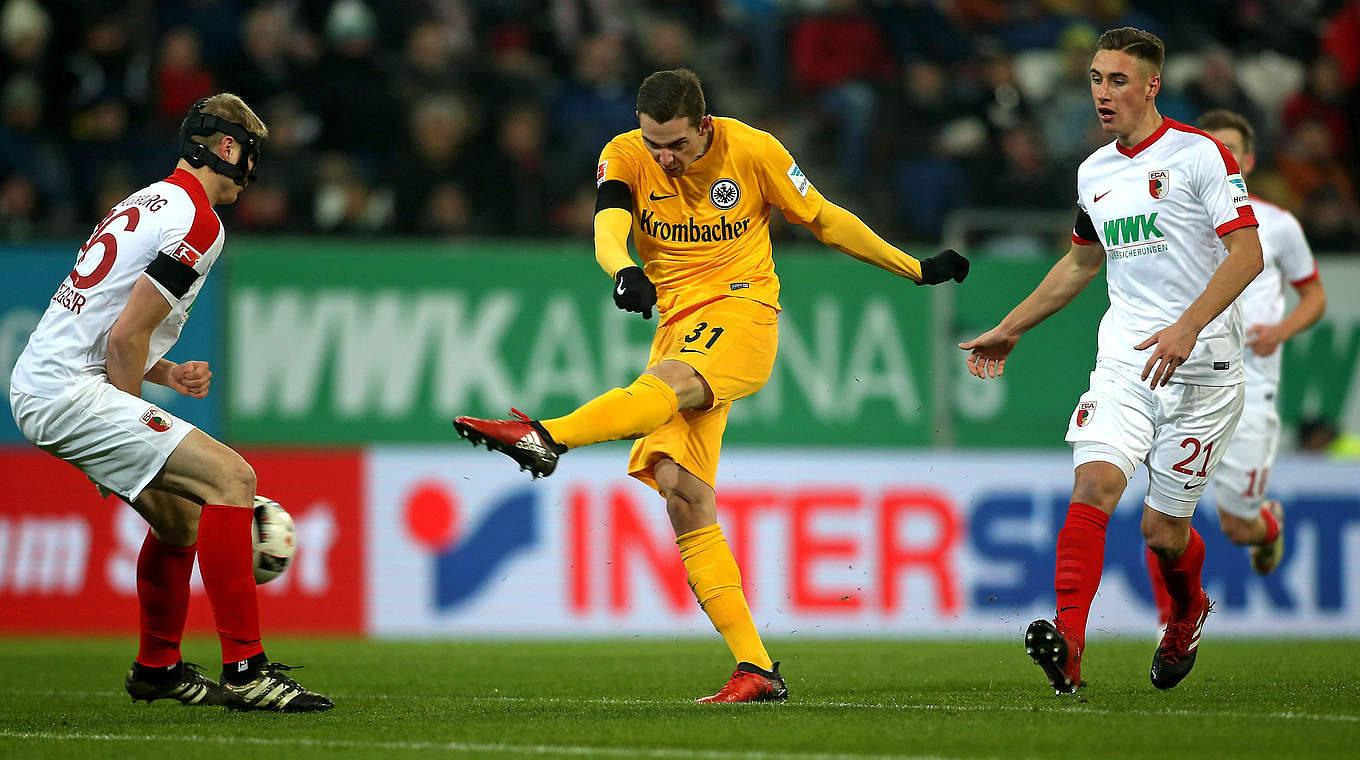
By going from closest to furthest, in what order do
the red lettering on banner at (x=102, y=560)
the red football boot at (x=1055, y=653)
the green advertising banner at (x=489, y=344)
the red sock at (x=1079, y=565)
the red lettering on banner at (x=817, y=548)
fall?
the red football boot at (x=1055, y=653), the red sock at (x=1079, y=565), the red lettering on banner at (x=102, y=560), the red lettering on banner at (x=817, y=548), the green advertising banner at (x=489, y=344)

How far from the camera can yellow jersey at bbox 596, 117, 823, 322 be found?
6582 millimetres

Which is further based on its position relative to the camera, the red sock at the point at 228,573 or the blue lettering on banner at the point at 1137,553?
the blue lettering on banner at the point at 1137,553

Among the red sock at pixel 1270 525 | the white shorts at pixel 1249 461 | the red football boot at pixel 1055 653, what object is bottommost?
the red football boot at pixel 1055 653

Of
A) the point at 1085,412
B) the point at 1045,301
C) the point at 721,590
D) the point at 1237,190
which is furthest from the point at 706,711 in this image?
the point at 1237,190

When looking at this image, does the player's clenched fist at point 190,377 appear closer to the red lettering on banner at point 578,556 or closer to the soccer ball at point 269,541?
the soccer ball at point 269,541

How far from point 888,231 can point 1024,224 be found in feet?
3.61

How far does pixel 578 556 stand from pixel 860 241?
4.79 m

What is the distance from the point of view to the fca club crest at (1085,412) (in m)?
6.46

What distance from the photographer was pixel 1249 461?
28.3ft

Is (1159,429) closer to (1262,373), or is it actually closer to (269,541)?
(1262,373)

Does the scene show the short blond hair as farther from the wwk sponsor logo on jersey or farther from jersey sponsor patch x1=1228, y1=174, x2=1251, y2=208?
jersey sponsor patch x1=1228, y1=174, x2=1251, y2=208

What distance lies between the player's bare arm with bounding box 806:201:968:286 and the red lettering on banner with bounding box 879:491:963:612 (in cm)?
461

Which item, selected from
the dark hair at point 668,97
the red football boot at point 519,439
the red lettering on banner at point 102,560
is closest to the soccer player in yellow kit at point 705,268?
the dark hair at point 668,97

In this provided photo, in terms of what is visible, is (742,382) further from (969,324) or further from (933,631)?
(969,324)
